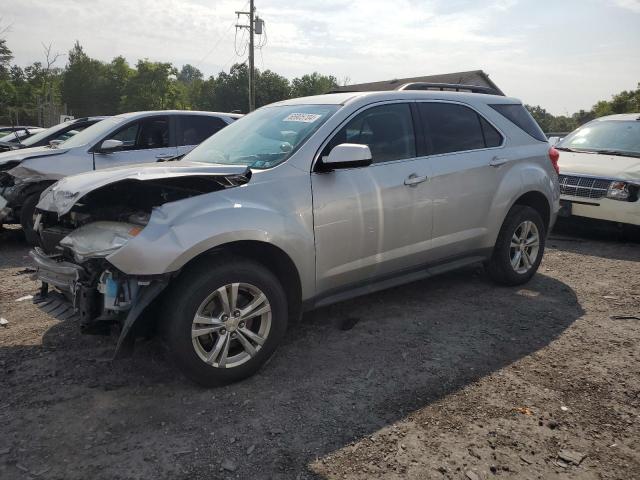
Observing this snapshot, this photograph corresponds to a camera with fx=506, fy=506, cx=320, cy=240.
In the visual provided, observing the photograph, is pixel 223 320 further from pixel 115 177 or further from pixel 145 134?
pixel 145 134

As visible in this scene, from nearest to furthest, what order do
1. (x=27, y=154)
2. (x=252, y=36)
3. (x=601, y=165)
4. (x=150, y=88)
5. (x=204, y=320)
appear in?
(x=204, y=320)
(x=27, y=154)
(x=601, y=165)
(x=252, y=36)
(x=150, y=88)

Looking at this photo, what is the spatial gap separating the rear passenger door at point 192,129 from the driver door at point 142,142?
0.40 ft

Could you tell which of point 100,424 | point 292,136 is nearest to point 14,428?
point 100,424

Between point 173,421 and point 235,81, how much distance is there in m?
64.7

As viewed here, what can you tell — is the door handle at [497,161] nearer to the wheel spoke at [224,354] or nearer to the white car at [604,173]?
the wheel spoke at [224,354]

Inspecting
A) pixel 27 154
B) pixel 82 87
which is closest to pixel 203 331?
pixel 27 154

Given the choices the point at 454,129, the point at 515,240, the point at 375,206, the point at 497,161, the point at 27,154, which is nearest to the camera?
the point at 375,206

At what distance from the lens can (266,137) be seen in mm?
3922

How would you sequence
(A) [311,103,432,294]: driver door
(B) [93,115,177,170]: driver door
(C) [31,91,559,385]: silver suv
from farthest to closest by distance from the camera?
(B) [93,115,177,170]: driver door
(A) [311,103,432,294]: driver door
(C) [31,91,559,385]: silver suv

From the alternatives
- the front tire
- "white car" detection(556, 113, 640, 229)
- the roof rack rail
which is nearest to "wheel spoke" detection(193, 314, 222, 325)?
the front tire

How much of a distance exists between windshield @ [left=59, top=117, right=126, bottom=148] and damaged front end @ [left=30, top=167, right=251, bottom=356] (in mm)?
3882

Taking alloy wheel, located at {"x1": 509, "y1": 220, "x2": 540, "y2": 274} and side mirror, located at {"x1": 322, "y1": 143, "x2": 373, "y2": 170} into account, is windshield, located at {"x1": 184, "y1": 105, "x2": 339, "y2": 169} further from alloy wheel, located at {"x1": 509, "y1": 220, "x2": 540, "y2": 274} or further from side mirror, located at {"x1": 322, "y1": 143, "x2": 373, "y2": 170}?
alloy wheel, located at {"x1": 509, "y1": 220, "x2": 540, "y2": 274}

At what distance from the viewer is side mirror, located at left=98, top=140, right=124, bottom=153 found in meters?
6.94

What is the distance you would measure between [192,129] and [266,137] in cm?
421
